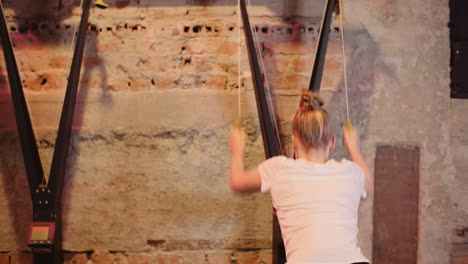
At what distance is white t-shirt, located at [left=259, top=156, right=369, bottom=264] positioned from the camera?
895mm

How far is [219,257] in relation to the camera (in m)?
1.39

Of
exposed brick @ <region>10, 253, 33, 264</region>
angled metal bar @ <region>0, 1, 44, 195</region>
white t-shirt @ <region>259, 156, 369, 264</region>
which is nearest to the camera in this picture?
white t-shirt @ <region>259, 156, 369, 264</region>

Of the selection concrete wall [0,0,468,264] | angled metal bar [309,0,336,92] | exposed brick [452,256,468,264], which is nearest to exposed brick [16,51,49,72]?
concrete wall [0,0,468,264]

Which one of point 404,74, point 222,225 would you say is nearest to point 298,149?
point 222,225

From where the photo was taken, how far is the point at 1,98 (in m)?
1.39

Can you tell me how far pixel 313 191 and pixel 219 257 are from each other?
62 centimetres

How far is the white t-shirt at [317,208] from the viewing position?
89 centimetres

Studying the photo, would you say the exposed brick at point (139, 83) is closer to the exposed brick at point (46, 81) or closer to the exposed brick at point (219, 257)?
the exposed brick at point (46, 81)

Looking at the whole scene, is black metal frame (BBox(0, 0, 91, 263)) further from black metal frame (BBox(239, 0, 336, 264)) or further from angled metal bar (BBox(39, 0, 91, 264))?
black metal frame (BBox(239, 0, 336, 264))

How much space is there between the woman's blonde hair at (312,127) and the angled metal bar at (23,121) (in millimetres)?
806

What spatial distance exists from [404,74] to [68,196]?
137 cm

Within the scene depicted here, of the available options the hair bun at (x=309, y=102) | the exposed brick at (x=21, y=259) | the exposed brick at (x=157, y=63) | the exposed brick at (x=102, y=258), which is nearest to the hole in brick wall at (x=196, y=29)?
the exposed brick at (x=157, y=63)

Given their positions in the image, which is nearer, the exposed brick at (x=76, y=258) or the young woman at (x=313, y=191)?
the young woman at (x=313, y=191)

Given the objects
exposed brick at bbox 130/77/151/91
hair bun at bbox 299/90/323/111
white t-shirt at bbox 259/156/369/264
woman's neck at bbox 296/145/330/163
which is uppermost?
exposed brick at bbox 130/77/151/91
